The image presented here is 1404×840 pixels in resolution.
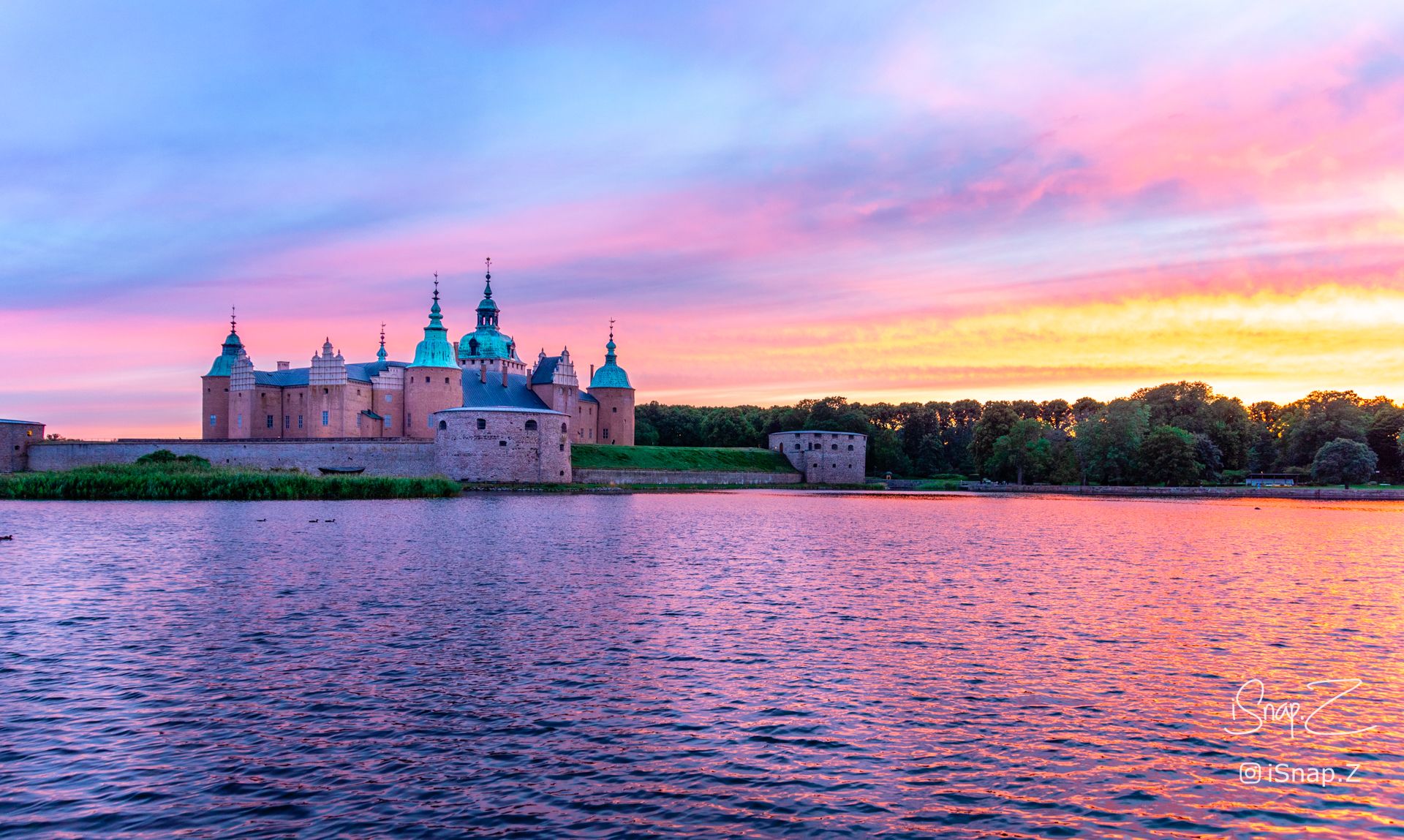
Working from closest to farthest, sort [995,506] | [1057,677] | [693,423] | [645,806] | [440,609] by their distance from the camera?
[645,806]
[1057,677]
[440,609]
[995,506]
[693,423]

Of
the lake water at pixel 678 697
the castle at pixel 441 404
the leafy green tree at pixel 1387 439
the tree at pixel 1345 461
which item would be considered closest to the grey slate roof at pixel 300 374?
the castle at pixel 441 404

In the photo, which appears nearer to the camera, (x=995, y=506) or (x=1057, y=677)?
(x=1057, y=677)

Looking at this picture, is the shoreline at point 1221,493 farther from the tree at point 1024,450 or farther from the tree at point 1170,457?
the tree at point 1024,450

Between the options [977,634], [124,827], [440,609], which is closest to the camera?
[124,827]

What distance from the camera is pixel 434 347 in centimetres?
7119

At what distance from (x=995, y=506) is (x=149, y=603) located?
51.0 meters

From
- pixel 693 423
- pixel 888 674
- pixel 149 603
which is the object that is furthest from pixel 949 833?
pixel 693 423

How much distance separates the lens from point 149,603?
16.7m

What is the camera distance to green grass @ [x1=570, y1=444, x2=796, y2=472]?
7459cm

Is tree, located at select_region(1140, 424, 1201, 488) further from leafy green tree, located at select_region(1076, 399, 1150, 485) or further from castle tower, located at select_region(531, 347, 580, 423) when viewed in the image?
castle tower, located at select_region(531, 347, 580, 423)

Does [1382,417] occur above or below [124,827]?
above

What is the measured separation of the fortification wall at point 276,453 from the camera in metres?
63.9

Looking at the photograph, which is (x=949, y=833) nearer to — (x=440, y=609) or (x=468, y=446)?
(x=440, y=609)

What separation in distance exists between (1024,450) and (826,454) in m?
18.3
